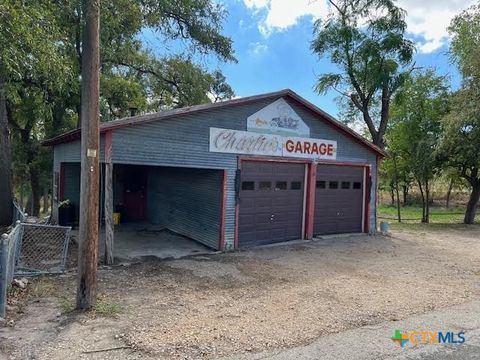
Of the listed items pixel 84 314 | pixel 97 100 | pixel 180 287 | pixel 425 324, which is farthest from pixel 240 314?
pixel 97 100

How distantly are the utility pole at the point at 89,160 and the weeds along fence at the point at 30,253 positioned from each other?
0.90 meters

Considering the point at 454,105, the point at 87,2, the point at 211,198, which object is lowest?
the point at 211,198

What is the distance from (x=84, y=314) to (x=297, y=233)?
25.3 feet

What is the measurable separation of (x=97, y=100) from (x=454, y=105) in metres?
17.1

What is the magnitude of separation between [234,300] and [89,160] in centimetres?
307

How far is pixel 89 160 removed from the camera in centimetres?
529

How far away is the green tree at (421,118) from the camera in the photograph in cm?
1891

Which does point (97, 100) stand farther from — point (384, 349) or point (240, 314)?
point (384, 349)

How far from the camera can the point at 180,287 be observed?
22.5 ft

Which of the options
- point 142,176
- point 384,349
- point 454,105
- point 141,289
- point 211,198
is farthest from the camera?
point 454,105

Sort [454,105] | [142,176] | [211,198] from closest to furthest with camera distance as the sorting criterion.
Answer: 1. [211,198]
2. [142,176]
3. [454,105]

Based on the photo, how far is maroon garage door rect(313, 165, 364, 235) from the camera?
40.9 ft

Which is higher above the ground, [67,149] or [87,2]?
[87,2]

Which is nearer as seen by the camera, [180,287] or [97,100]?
[97,100]
